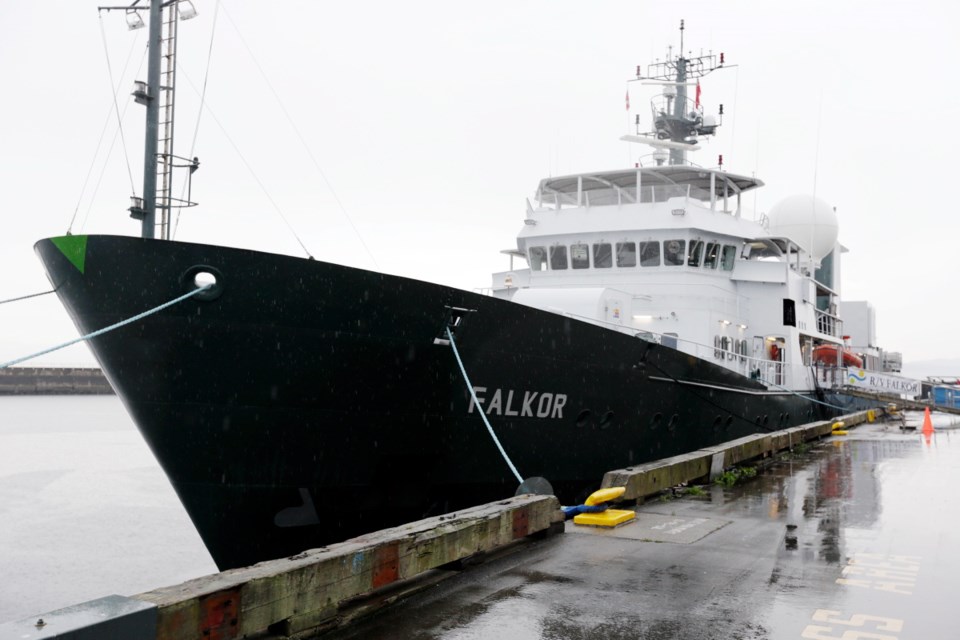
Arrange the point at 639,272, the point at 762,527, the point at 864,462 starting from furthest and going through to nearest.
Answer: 1. the point at 639,272
2. the point at 864,462
3. the point at 762,527

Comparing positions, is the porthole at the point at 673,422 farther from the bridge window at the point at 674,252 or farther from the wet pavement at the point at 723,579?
the bridge window at the point at 674,252

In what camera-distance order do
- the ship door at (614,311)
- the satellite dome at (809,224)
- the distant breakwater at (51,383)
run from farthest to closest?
the distant breakwater at (51,383)
the satellite dome at (809,224)
the ship door at (614,311)

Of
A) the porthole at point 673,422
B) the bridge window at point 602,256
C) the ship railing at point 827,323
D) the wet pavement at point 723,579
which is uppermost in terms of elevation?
the bridge window at point 602,256

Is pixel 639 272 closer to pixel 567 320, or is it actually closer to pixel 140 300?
pixel 567 320

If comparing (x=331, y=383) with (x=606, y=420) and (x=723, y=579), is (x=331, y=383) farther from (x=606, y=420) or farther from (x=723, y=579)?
(x=606, y=420)

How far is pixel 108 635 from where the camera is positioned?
3.54 meters

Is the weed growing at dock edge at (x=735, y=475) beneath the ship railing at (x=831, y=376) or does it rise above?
beneath

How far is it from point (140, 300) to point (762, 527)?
22.0 feet

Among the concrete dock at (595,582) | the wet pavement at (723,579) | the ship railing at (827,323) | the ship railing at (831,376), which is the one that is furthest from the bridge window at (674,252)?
the ship railing at (831,376)

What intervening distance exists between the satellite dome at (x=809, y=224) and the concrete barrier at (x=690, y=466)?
56.8 feet

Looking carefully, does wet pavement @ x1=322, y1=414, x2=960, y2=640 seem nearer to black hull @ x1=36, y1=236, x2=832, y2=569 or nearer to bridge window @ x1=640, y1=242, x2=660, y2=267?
black hull @ x1=36, y1=236, x2=832, y2=569

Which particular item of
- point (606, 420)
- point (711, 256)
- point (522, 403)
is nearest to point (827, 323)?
point (711, 256)

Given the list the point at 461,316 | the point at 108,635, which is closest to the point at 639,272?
the point at 461,316

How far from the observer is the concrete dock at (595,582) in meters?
4.34
